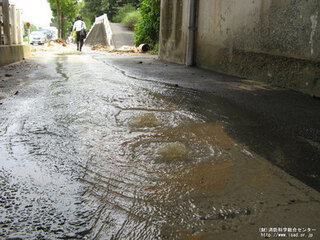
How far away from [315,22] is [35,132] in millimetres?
3905

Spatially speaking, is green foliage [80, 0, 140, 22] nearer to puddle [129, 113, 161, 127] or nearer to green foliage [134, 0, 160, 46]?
green foliage [134, 0, 160, 46]

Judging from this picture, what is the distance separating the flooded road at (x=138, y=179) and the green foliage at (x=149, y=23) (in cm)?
1303

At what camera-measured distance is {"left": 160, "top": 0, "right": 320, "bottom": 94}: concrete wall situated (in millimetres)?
4488

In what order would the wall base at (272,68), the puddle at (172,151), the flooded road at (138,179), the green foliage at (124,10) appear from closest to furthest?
the flooded road at (138,179), the puddle at (172,151), the wall base at (272,68), the green foliage at (124,10)

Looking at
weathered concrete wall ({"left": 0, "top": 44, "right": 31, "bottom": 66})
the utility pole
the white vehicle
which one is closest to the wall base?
weathered concrete wall ({"left": 0, "top": 44, "right": 31, "bottom": 66})

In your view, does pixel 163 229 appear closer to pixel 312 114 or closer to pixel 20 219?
pixel 20 219

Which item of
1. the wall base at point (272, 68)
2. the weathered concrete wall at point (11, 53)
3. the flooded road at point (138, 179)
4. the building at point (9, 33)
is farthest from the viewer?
the building at point (9, 33)

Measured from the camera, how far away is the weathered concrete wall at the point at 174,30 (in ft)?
29.6

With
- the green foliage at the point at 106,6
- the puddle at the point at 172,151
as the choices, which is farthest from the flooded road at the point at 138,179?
the green foliage at the point at 106,6

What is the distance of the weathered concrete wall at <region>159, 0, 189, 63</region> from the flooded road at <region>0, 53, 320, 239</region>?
603 cm

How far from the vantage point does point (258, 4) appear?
18.4 ft

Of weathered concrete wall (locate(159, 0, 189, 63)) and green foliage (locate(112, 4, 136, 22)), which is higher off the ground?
green foliage (locate(112, 4, 136, 22))

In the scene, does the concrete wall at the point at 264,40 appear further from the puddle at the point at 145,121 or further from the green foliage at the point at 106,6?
the green foliage at the point at 106,6

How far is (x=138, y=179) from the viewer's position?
1919mm
